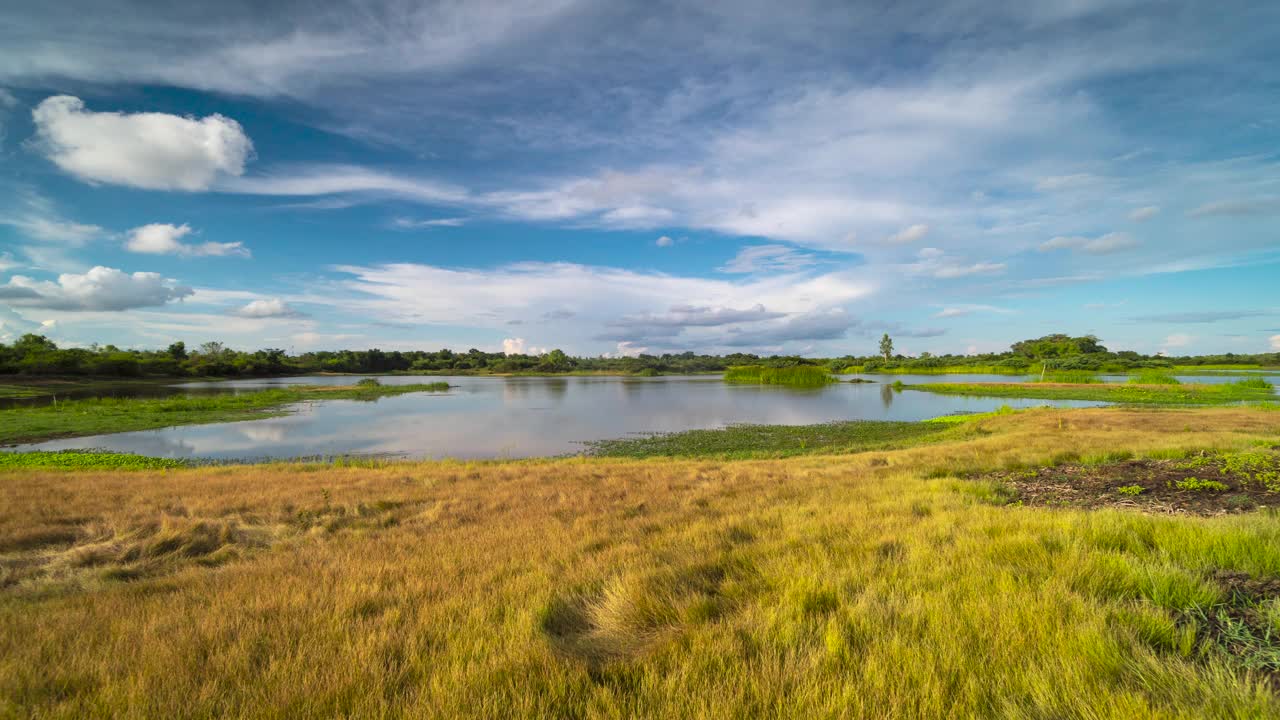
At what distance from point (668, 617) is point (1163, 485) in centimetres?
878

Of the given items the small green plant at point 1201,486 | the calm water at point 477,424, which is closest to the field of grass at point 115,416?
the calm water at point 477,424

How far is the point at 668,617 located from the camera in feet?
12.4

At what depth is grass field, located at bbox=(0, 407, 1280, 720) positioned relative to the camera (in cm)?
265

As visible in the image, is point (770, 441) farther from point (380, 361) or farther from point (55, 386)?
point (380, 361)

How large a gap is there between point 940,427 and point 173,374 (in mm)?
139614

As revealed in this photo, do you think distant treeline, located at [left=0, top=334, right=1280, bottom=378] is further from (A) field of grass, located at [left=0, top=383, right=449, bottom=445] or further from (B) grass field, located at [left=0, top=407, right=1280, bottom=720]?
(B) grass field, located at [left=0, top=407, right=1280, bottom=720]

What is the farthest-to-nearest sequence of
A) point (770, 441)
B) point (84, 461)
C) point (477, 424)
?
point (477, 424), point (770, 441), point (84, 461)

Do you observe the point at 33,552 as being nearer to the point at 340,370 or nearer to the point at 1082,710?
the point at 1082,710

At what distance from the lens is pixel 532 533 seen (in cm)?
693

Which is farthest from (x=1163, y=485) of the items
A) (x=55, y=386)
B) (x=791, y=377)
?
(x=55, y=386)

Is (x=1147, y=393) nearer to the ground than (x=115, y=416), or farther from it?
farther from it

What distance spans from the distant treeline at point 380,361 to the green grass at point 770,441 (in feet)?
257

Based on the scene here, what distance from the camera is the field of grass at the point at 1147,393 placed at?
42.9 meters

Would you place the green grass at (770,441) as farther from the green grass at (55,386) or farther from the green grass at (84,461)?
the green grass at (55,386)
